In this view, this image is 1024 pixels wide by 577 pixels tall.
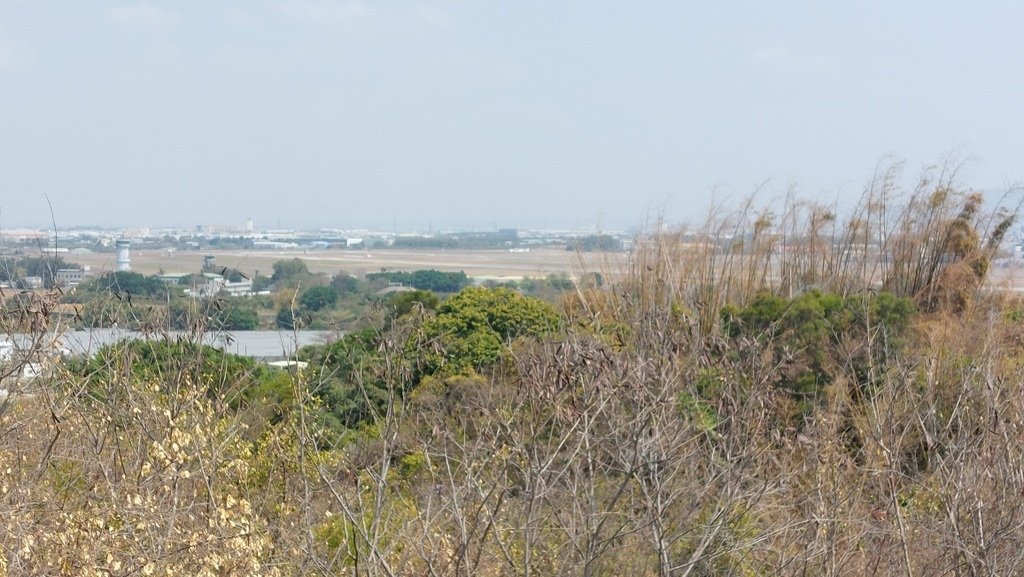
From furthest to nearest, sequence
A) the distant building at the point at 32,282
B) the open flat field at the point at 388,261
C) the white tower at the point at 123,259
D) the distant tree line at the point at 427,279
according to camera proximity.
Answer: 1. the distant tree line at the point at 427,279
2. the open flat field at the point at 388,261
3. the white tower at the point at 123,259
4. the distant building at the point at 32,282

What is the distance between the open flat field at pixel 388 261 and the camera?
9.52 meters

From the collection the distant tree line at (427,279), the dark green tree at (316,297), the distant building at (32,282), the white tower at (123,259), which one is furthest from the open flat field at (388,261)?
the distant building at (32,282)

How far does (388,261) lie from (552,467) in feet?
46.4

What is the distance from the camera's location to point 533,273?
14.5 m

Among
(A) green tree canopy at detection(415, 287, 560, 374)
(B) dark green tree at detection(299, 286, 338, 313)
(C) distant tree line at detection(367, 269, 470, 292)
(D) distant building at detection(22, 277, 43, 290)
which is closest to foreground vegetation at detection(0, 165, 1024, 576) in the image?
(A) green tree canopy at detection(415, 287, 560, 374)

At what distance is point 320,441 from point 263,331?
372cm

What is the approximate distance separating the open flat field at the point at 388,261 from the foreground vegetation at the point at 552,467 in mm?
1306

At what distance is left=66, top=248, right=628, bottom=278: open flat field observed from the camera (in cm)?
952

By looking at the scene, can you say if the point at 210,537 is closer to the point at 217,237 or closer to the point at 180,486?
the point at 180,486

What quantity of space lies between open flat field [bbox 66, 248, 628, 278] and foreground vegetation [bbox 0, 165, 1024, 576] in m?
1.31

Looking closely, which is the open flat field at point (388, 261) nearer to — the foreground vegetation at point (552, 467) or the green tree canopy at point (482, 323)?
the foreground vegetation at point (552, 467)

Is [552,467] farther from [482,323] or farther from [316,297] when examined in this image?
[316,297]

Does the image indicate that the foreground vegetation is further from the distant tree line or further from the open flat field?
the distant tree line

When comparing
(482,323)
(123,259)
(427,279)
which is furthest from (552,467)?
(427,279)
